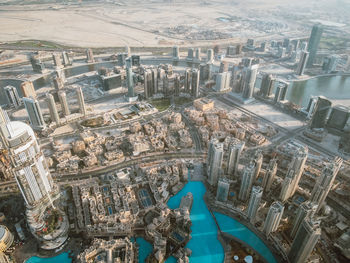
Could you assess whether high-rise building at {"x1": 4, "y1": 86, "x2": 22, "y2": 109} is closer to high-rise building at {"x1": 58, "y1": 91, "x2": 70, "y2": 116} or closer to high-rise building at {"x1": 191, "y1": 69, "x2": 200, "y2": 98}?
high-rise building at {"x1": 58, "y1": 91, "x2": 70, "y2": 116}

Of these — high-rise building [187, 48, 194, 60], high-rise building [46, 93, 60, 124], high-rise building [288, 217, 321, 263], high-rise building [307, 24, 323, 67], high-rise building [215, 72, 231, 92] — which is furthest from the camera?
high-rise building [187, 48, 194, 60]

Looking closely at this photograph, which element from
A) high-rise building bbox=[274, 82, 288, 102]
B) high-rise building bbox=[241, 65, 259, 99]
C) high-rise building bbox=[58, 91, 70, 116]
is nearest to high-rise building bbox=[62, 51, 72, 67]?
high-rise building bbox=[58, 91, 70, 116]

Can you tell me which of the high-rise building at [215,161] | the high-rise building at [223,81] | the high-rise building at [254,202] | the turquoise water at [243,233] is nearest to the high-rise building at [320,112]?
the high-rise building at [223,81]

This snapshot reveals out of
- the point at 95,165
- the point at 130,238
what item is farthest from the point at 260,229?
the point at 95,165

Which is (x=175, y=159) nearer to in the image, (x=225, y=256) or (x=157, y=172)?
(x=157, y=172)

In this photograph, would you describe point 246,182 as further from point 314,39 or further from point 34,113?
point 314,39

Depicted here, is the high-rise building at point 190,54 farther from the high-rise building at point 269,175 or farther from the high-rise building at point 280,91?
the high-rise building at point 269,175
